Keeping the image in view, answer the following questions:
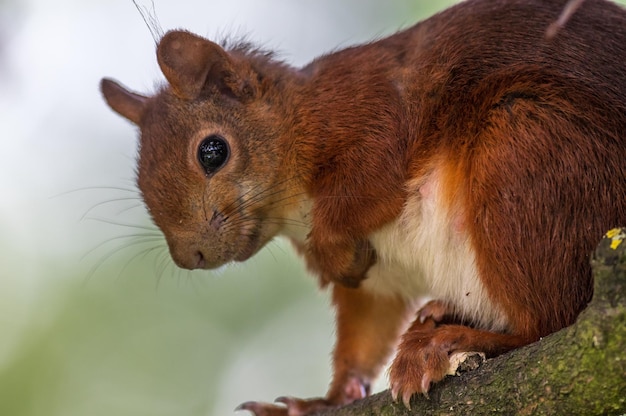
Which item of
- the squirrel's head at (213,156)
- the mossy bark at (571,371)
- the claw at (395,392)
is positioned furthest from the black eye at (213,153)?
the mossy bark at (571,371)

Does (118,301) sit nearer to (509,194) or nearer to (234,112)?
(234,112)

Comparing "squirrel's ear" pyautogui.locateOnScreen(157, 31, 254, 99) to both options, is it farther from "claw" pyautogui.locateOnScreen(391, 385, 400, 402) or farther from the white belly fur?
"claw" pyautogui.locateOnScreen(391, 385, 400, 402)

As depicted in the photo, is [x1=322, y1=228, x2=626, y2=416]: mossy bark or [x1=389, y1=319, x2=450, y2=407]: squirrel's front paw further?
[x1=389, y1=319, x2=450, y2=407]: squirrel's front paw

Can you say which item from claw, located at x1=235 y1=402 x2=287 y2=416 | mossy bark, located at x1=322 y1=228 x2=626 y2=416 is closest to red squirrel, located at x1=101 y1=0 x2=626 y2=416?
claw, located at x1=235 y1=402 x2=287 y2=416

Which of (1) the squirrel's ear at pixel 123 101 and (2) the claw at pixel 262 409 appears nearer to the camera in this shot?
(2) the claw at pixel 262 409

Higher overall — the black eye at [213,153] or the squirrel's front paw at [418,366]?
the black eye at [213,153]

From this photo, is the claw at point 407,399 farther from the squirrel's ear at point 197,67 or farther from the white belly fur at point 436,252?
the squirrel's ear at point 197,67
